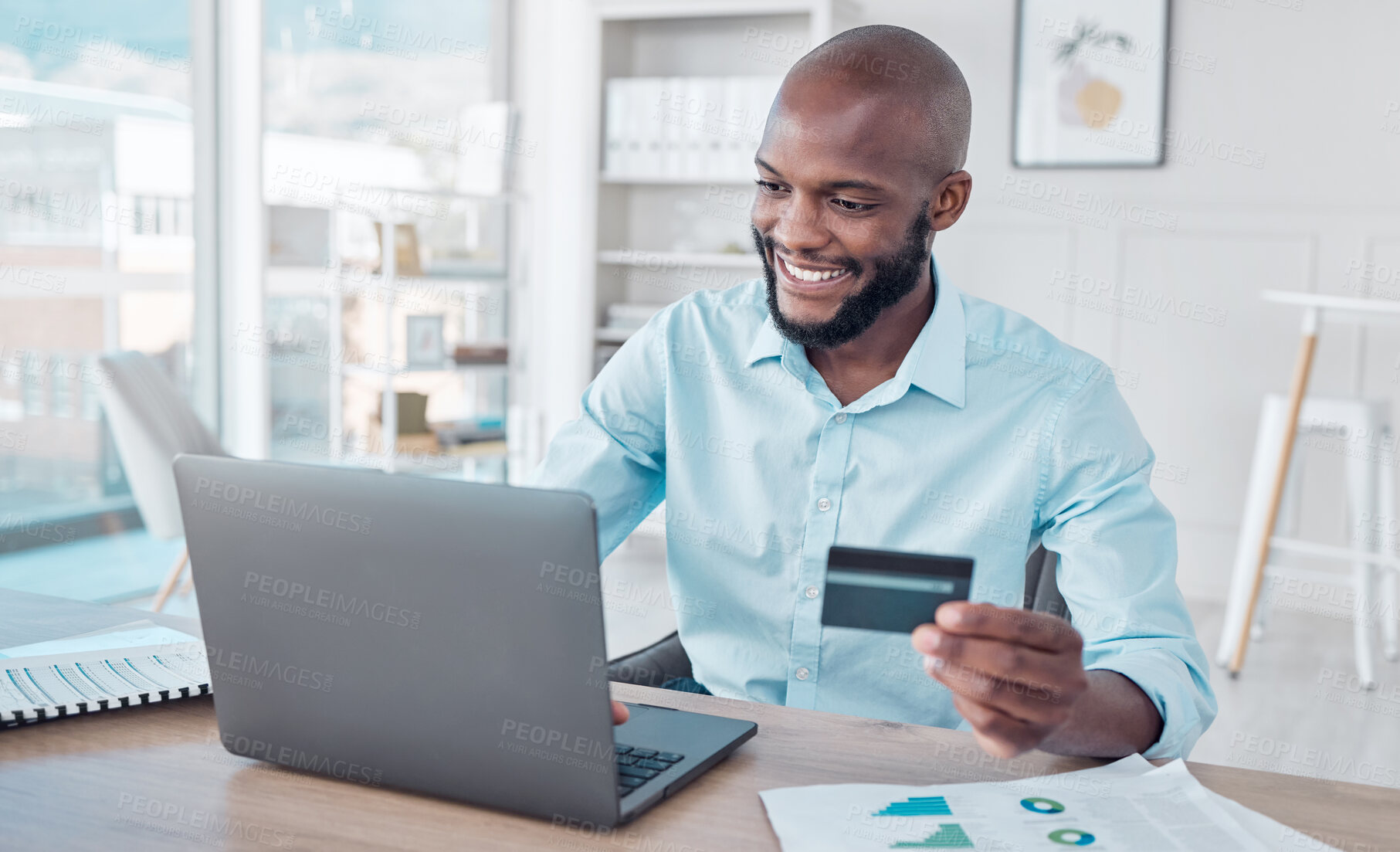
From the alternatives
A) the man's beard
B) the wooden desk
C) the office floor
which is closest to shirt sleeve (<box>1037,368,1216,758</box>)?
the wooden desk

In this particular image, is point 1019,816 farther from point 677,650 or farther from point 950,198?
point 950,198

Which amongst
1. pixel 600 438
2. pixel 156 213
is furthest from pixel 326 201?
pixel 600 438

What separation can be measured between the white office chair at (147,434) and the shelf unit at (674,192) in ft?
5.51

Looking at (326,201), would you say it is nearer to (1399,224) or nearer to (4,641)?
(4,641)

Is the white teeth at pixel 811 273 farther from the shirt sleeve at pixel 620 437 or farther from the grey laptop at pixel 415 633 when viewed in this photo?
the grey laptop at pixel 415 633

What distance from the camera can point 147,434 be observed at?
9.14 ft

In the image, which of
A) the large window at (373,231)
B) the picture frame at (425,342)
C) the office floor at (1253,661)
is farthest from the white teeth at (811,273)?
the picture frame at (425,342)

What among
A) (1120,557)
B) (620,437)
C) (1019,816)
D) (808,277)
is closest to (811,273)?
(808,277)

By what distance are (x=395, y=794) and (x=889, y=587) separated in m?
0.37

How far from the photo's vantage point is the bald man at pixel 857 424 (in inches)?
50.3

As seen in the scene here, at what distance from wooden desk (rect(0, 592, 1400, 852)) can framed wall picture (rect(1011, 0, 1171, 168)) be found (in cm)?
337

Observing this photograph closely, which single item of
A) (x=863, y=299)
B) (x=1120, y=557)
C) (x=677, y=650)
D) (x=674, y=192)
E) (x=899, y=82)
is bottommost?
(x=677, y=650)

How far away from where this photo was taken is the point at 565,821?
78 cm

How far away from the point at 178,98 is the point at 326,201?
530 mm
